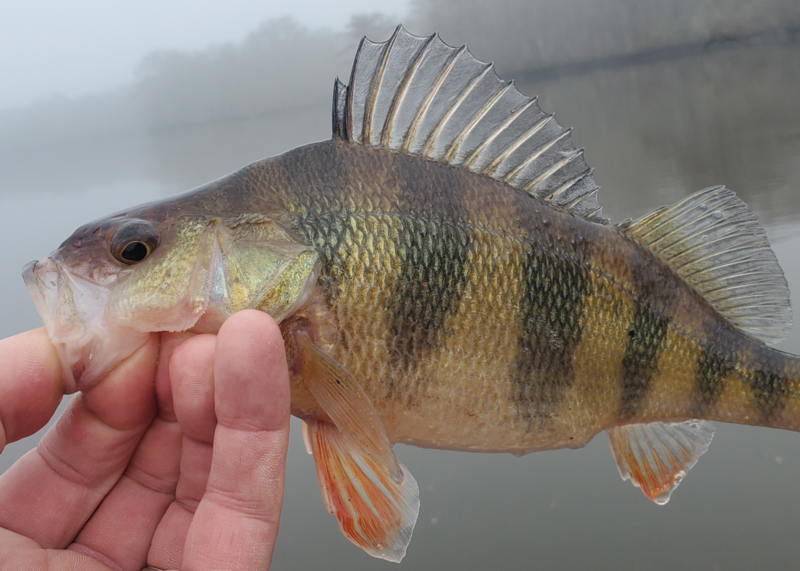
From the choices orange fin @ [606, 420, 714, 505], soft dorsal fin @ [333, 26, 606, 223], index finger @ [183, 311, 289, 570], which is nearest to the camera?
index finger @ [183, 311, 289, 570]

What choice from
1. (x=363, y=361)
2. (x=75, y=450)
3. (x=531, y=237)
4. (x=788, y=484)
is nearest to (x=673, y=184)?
(x=788, y=484)

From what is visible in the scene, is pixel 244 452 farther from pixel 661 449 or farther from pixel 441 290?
pixel 661 449

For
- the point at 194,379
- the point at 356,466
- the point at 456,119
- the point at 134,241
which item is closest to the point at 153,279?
the point at 134,241

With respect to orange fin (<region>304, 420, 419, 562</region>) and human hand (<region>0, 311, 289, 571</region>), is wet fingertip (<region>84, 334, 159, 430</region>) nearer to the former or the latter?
human hand (<region>0, 311, 289, 571</region>)

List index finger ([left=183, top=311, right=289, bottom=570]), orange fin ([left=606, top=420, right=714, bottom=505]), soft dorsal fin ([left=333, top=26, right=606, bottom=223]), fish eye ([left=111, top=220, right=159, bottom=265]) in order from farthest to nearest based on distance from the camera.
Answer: orange fin ([left=606, top=420, right=714, bottom=505]) → soft dorsal fin ([left=333, top=26, right=606, bottom=223]) → fish eye ([left=111, top=220, right=159, bottom=265]) → index finger ([left=183, top=311, right=289, bottom=570])

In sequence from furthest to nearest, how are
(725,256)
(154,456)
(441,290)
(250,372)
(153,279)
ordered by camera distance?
(725,256), (154,456), (441,290), (153,279), (250,372)

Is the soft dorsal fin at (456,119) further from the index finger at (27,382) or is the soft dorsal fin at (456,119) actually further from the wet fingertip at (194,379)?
the index finger at (27,382)

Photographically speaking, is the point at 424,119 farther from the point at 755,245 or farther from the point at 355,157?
the point at 755,245

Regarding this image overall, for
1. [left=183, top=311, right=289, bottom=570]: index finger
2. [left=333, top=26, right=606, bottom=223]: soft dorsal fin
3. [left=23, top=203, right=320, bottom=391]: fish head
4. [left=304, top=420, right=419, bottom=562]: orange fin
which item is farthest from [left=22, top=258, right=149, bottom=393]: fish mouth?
[left=333, top=26, right=606, bottom=223]: soft dorsal fin
